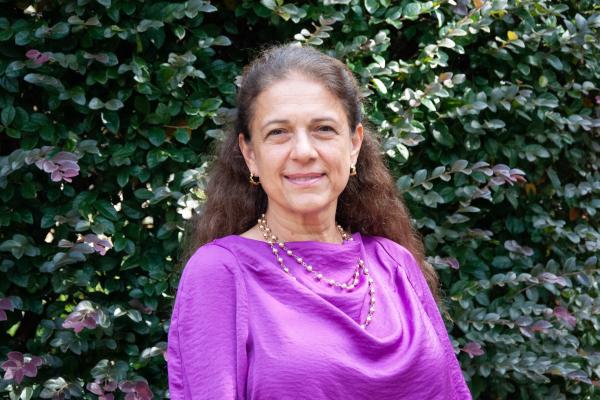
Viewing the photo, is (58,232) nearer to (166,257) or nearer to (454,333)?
(166,257)

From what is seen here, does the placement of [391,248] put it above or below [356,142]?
below

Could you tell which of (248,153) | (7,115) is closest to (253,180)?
(248,153)

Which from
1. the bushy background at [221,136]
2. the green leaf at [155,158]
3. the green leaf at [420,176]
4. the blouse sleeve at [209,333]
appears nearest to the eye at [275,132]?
the blouse sleeve at [209,333]

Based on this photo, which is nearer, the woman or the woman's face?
the woman

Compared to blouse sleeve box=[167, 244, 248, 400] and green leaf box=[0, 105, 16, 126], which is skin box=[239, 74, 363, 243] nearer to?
blouse sleeve box=[167, 244, 248, 400]

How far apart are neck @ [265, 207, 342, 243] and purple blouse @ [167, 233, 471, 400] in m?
0.04

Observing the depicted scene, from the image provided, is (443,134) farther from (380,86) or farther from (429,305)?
(429,305)

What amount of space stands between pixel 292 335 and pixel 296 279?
20cm

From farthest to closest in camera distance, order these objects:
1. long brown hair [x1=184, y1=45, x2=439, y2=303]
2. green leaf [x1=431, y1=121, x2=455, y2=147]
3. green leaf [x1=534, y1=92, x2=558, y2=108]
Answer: green leaf [x1=534, y1=92, x2=558, y2=108] → green leaf [x1=431, y1=121, x2=455, y2=147] → long brown hair [x1=184, y1=45, x2=439, y2=303]

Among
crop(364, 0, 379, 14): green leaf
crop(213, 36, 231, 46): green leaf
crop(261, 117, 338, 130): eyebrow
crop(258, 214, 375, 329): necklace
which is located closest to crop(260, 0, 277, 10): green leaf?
crop(213, 36, 231, 46): green leaf

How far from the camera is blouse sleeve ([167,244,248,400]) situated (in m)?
2.05

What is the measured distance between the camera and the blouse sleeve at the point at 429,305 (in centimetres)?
249

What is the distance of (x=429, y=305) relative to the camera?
2539 mm

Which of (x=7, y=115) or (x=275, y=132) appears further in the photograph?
(x=7, y=115)
